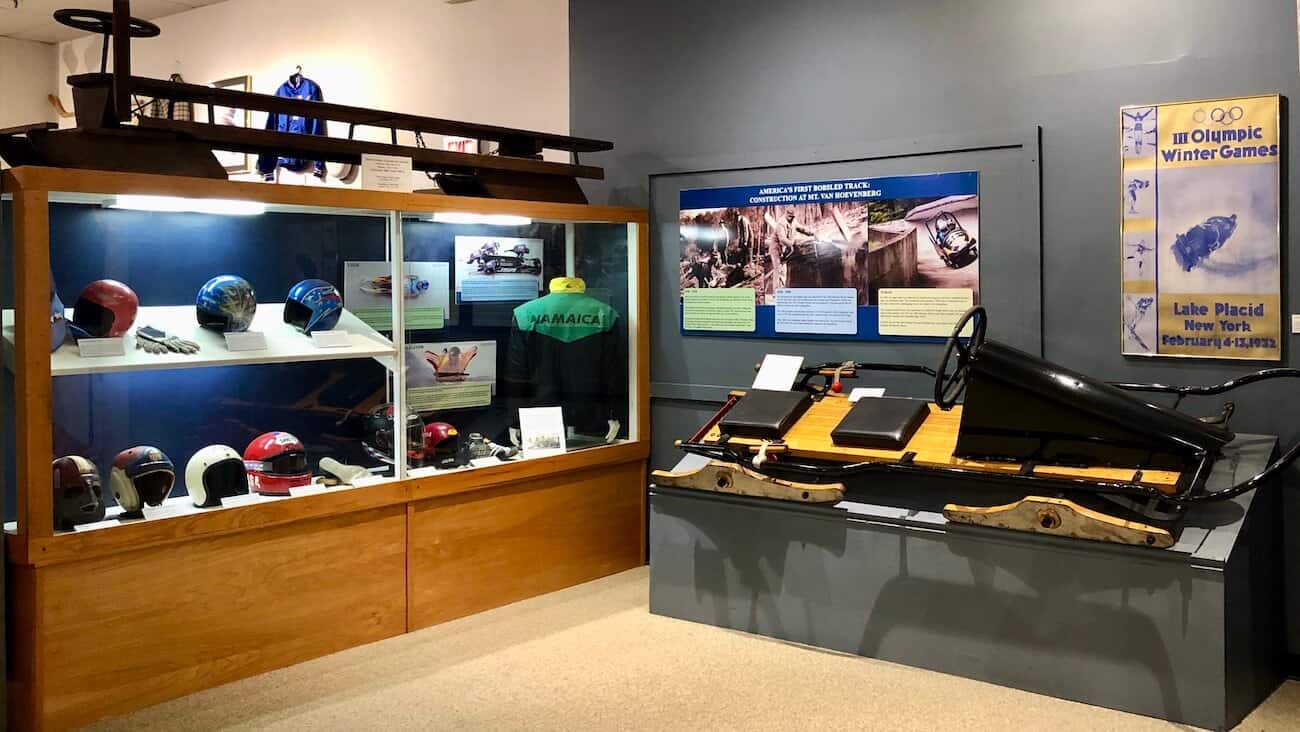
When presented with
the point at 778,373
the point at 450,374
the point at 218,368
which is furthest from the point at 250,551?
the point at 778,373

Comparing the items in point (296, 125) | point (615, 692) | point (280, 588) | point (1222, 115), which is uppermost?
point (296, 125)

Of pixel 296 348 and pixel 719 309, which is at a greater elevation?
pixel 719 309

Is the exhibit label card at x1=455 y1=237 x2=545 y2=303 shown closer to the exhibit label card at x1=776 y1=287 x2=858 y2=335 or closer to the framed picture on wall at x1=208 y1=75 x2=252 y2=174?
the exhibit label card at x1=776 y1=287 x2=858 y2=335

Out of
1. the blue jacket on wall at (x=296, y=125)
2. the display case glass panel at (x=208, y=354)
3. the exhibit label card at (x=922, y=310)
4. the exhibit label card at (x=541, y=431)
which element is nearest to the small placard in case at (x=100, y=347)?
the display case glass panel at (x=208, y=354)

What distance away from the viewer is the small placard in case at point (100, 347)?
3592 mm

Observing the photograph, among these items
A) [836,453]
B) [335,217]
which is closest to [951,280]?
[836,453]

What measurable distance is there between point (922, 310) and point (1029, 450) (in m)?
1.17

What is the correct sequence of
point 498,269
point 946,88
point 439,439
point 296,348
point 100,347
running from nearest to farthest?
point 100,347
point 296,348
point 439,439
point 946,88
point 498,269

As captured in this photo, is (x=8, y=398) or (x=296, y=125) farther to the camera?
(x=296, y=125)

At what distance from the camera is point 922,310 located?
4.74 meters

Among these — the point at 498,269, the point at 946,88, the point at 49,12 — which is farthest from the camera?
the point at 49,12

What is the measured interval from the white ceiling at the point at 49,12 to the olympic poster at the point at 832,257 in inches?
185

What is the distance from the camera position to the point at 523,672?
3.93 m

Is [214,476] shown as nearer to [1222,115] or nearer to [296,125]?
[1222,115]
